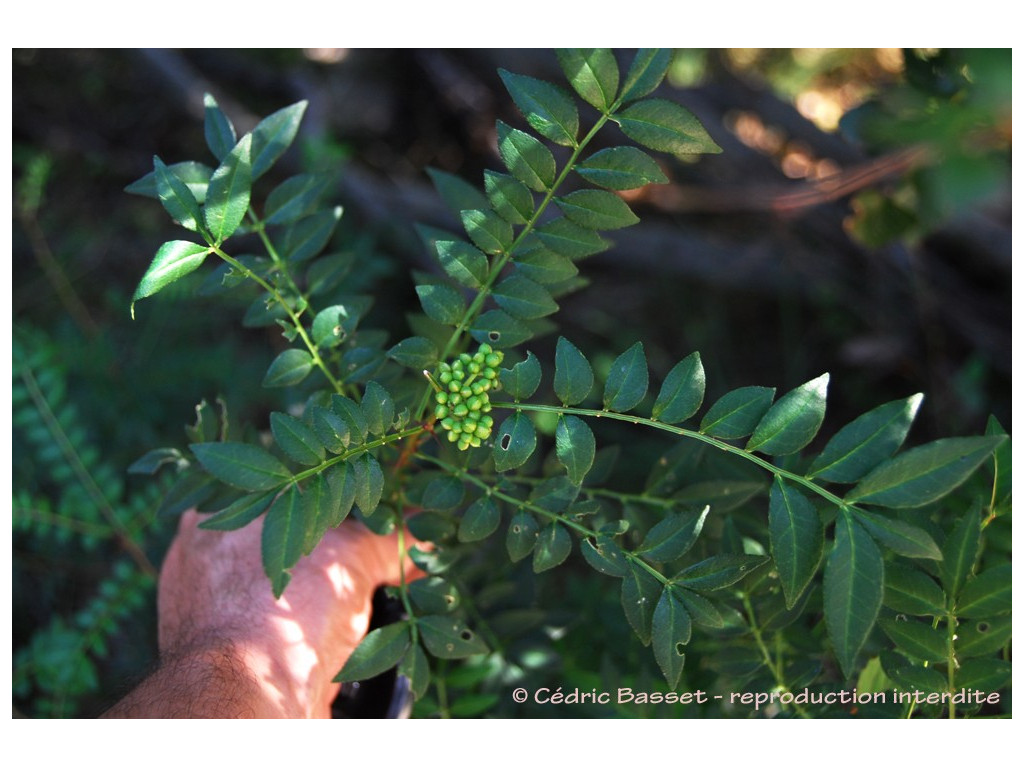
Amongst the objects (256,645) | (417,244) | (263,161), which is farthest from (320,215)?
(417,244)

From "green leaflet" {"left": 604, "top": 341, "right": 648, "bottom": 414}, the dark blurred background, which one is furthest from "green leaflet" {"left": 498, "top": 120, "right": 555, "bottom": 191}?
the dark blurred background

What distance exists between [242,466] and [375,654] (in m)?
0.32

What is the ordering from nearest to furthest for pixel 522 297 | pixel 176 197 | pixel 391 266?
pixel 176 197
pixel 522 297
pixel 391 266

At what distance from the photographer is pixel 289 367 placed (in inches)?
41.4

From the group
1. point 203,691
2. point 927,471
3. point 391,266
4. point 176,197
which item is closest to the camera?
point 927,471

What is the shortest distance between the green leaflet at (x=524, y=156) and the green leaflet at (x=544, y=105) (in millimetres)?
20

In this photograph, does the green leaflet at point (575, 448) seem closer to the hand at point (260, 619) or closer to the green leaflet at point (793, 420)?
the green leaflet at point (793, 420)

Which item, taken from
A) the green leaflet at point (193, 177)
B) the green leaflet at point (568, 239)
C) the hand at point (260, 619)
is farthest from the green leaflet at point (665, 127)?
the hand at point (260, 619)

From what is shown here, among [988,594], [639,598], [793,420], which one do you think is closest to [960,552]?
[988,594]

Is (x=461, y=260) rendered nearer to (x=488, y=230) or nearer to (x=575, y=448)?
(x=488, y=230)

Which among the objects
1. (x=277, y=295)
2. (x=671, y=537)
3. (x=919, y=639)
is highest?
(x=277, y=295)

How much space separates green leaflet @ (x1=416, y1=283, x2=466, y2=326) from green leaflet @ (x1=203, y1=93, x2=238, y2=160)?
13.9 inches

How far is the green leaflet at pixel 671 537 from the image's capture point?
930 millimetres

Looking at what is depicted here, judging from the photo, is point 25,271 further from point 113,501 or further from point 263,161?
point 263,161
